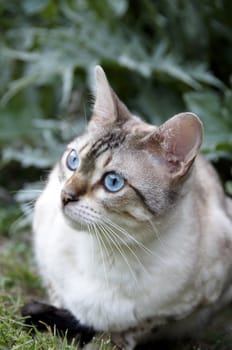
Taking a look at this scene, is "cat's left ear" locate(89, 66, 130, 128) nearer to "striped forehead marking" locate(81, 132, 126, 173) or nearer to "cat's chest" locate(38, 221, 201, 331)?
"striped forehead marking" locate(81, 132, 126, 173)

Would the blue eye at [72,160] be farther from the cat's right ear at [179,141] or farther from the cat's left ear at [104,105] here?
the cat's right ear at [179,141]

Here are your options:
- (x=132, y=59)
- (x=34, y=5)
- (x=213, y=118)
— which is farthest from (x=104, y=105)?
(x=34, y=5)

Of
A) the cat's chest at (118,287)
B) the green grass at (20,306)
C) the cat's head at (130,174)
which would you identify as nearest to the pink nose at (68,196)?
the cat's head at (130,174)

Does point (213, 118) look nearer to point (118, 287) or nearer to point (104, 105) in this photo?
point (104, 105)

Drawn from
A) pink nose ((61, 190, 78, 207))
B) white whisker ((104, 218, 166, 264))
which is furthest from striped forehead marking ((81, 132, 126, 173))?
white whisker ((104, 218, 166, 264))

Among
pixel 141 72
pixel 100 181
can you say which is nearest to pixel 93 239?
pixel 100 181

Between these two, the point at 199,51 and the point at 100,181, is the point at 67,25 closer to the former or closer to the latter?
the point at 199,51

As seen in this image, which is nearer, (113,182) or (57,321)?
(113,182)
